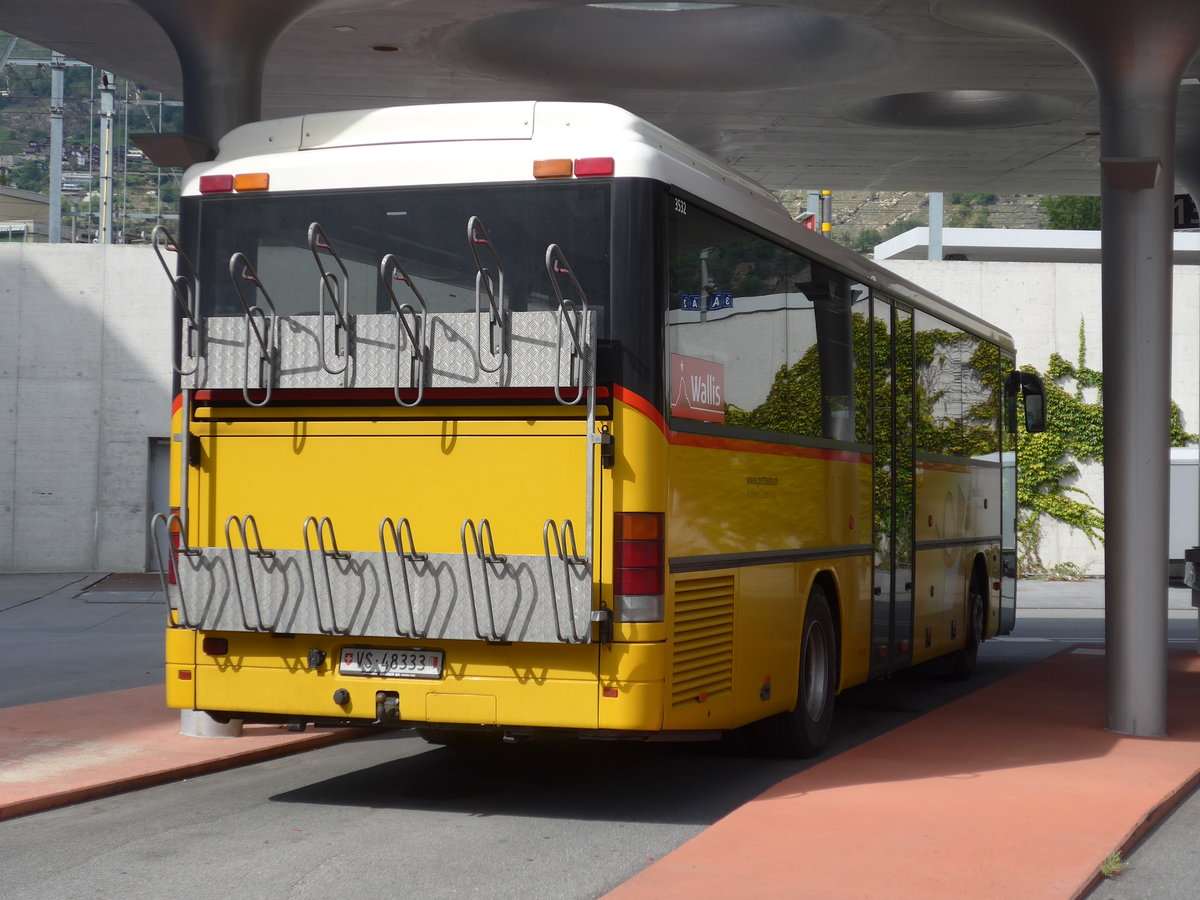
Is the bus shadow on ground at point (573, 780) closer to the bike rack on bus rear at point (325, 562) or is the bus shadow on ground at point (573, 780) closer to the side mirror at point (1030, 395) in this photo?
the bike rack on bus rear at point (325, 562)

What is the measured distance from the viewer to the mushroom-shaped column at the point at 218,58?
1027 cm

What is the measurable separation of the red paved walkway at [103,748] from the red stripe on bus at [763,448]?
11.7 feet

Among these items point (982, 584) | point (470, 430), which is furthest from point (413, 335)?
point (982, 584)

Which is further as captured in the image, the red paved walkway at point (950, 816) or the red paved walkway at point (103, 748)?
the red paved walkway at point (103, 748)

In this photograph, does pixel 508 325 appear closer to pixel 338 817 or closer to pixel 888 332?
pixel 338 817

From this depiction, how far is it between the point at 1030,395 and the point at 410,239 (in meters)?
9.49

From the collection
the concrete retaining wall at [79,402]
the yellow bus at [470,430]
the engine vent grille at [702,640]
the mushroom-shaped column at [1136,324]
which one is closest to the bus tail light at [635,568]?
the yellow bus at [470,430]

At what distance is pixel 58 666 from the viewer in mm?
14664

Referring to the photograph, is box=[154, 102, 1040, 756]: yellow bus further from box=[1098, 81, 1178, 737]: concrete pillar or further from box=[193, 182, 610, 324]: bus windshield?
box=[1098, 81, 1178, 737]: concrete pillar

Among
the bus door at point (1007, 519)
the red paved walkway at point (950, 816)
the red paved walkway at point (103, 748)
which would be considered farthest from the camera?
the bus door at point (1007, 519)

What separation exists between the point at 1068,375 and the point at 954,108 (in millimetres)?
13766

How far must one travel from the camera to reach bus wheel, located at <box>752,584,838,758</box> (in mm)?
9367

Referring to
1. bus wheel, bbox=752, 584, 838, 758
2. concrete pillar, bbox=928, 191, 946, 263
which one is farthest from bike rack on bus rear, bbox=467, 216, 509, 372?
concrete pillar, bbox=928, 191, 946, 263

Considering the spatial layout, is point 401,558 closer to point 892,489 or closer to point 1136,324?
point 892,489
